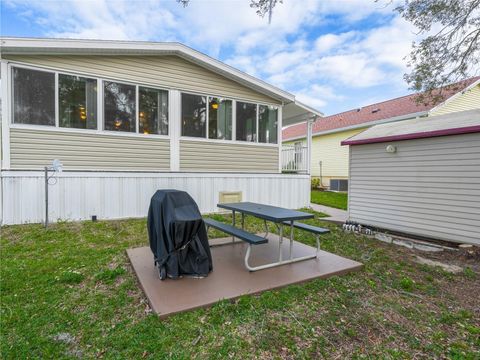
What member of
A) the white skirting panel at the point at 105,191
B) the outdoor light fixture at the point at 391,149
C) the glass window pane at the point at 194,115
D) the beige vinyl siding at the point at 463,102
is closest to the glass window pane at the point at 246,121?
the glass window pane at the point at 194,115

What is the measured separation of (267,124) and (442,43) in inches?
181

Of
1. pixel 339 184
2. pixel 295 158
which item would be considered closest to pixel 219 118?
pixel 295 158

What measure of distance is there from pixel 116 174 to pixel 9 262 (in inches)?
113

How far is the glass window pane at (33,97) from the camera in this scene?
17.9 ft

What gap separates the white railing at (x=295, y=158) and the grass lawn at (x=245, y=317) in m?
5.67

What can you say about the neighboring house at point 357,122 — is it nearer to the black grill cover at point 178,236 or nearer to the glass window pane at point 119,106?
the glass window pane at point 119,106

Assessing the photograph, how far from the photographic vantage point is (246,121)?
26.5ft

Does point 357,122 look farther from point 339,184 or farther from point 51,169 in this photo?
point 51,169

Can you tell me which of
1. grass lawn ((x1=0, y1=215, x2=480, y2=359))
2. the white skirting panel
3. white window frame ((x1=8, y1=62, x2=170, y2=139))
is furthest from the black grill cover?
white window frame ((x1=8, y1=62, x2=170, y2=139))

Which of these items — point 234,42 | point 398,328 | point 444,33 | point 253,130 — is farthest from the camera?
point 234,42

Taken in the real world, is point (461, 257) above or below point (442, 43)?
below

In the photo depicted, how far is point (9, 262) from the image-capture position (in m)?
3.55

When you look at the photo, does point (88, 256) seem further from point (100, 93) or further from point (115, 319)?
point (100, 93)

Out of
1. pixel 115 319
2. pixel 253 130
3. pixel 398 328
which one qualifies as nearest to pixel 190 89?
pixel 253 130
